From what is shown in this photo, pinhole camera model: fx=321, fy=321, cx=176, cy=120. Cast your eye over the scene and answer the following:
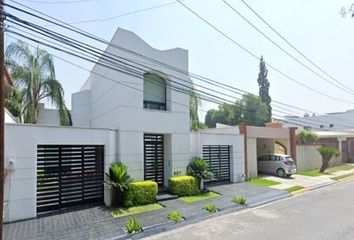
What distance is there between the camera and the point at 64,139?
1259 centimetres

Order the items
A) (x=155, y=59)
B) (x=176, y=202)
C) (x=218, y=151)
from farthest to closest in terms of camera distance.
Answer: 1. (x=218, y=151)
2. (x=155, y=59)
3. (x=176, y=202)

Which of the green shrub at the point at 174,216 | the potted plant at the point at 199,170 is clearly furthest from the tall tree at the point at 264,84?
the green shrub at the point at 174,216

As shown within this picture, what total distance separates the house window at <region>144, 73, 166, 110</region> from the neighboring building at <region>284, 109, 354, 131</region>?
152 ft

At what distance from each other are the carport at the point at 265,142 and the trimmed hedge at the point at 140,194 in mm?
9692

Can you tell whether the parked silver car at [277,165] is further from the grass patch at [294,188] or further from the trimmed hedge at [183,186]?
the trimmed hedge at [183,186]

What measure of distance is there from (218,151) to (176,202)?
6302 mm

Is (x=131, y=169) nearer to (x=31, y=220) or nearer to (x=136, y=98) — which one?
(x=136, y=98)

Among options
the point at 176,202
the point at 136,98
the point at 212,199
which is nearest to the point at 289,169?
the point at 212,199

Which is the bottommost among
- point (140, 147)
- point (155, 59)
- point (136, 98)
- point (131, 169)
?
point (131, 169)

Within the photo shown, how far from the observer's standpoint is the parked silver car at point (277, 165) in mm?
23922

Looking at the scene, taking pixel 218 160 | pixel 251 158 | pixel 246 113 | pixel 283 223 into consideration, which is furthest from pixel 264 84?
pixel 283 223

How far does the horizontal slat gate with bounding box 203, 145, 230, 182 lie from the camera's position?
63.7 ft

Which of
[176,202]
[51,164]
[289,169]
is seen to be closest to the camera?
[51,164]

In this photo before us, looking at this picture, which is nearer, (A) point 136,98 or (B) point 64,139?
(B) point 64,139
